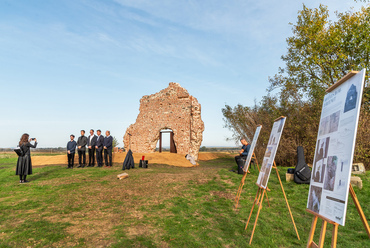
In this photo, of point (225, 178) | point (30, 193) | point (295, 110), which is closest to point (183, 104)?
point (295, 110)

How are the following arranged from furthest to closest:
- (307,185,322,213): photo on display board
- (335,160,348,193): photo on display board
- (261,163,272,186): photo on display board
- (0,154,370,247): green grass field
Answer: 1. (261,163,272,186): photo on display board
2. (0,154,370,247): green grass field
3. (307,185,322,213): photo on display board
4. (335,160,348,193): photo on display board

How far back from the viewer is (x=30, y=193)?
22.9 ft

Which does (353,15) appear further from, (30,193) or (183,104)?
(30,193)

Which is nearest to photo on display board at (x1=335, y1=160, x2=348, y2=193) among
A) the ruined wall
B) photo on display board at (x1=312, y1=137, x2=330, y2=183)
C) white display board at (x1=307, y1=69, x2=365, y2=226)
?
white display board at (x1=307, y1=69, x2=365, y2=226)

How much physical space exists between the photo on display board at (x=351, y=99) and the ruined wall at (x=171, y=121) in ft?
49.6

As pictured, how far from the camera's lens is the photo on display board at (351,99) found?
244 centimetres

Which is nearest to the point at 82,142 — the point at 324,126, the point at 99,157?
the point at 99,157

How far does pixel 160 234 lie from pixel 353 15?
1609 centimetres

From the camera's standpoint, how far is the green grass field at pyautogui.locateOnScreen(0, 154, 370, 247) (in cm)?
394

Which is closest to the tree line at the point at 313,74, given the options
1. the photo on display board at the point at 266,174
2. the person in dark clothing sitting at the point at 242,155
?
the person in dark clothing sitting at the point at 242,155

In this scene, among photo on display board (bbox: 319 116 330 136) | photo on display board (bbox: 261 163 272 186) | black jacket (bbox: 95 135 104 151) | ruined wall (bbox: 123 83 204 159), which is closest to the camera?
photo on display board (bbox: 319 116 330 136)

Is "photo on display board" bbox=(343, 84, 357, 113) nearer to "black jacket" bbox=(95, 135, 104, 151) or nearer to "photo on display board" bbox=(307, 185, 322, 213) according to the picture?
"photo on display board" bbox=(307, 185, 322, 213)

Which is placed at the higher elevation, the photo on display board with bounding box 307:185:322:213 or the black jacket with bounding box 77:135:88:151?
the photo on display board with bounding box 307:185:322:213

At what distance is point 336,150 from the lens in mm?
2578
